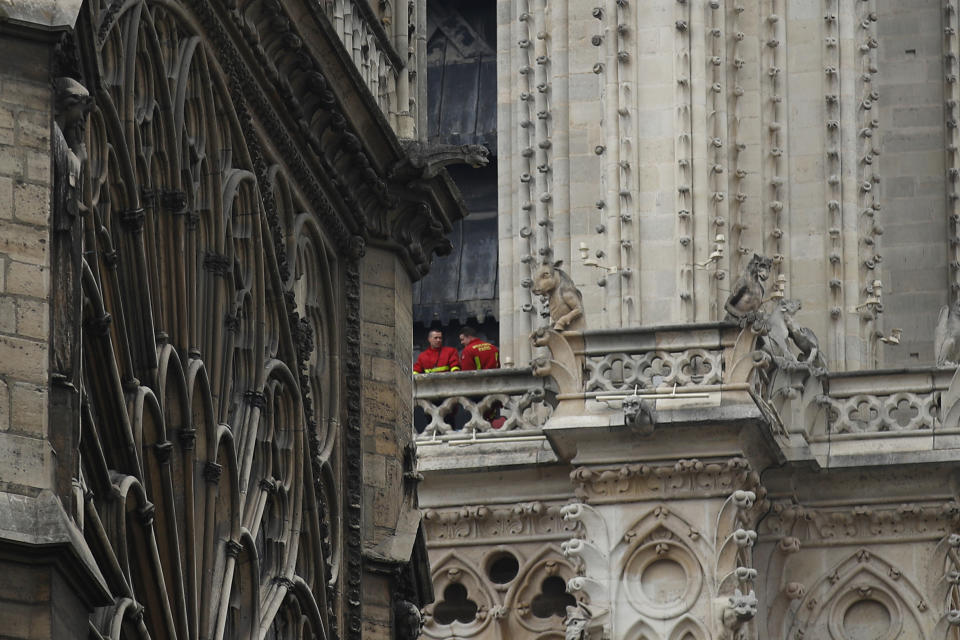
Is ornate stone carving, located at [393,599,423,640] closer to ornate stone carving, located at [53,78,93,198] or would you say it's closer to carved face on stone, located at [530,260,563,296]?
ornate stone carving, located at [53,78,93,198]

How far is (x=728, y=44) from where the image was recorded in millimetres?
32094

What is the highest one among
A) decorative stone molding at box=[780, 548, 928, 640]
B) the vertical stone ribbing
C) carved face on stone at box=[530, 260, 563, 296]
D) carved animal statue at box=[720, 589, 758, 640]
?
the vertical stone ribbing

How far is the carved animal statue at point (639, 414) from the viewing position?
29266mm

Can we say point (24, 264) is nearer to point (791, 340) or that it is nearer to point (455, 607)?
point (791, 340)

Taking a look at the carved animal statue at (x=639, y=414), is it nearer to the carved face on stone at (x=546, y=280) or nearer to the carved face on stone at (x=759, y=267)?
the carved face on stone at (x=546, y=280)

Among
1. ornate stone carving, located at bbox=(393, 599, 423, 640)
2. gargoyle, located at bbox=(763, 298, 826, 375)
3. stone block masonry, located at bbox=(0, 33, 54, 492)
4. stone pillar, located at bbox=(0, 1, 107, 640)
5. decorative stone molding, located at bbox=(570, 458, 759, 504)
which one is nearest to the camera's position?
stone pillar, located at bbox=(0, 1, 107, 640)

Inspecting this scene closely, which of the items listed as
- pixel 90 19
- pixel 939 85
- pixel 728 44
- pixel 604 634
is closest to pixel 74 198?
pixel 90 19

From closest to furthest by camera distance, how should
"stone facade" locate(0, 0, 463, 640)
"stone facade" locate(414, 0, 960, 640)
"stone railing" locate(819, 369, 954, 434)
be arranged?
"stone facade" locate(0, 0, 463, 640) → "stone facade" locate(414, 0, 960, 640) → "stone railing" locate(819, 369, 954, 434)

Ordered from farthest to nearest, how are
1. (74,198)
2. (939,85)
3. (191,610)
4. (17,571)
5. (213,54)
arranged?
(939,85)
(213,54)
(191,610)
(74,198)
(17,571)

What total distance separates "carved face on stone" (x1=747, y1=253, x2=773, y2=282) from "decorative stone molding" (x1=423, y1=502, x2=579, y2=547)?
2.55 metres

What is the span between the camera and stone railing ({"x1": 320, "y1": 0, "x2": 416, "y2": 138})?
803 inches

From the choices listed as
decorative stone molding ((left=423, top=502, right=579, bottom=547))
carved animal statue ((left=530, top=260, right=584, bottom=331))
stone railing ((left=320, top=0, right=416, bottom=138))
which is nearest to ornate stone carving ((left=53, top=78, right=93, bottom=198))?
stone railing ((left=320, top=0, right=416, bottom=138))

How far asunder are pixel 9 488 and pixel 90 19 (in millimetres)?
2480

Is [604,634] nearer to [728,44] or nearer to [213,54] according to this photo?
[728,44]
